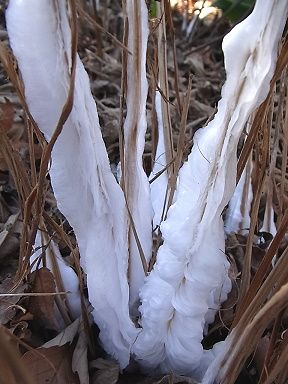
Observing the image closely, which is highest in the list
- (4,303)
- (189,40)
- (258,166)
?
(189,40)

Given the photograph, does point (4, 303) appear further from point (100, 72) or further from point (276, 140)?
point (100, 72)

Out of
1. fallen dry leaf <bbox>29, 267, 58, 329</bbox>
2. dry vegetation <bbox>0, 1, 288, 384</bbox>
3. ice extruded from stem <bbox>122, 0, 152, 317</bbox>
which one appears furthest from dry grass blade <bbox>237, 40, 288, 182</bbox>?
fallen dry leaf <bbox>29, 267, 58, 329</bbox>

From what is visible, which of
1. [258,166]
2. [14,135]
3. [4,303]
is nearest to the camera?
[4,303]

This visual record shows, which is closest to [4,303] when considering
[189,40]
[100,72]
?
[100,72]

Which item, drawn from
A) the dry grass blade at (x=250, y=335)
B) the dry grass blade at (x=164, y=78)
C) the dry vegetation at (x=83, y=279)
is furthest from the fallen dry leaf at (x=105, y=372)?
the dry grass blade at (x=164, y=78)

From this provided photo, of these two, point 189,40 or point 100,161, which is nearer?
point 100,161

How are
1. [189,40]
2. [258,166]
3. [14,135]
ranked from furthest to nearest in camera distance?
[189,40] < [14,135] < [258,166]

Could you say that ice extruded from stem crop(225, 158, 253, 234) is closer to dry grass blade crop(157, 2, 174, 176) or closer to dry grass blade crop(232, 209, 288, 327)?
dry grass blade crop(157, 2, 174, 176)
